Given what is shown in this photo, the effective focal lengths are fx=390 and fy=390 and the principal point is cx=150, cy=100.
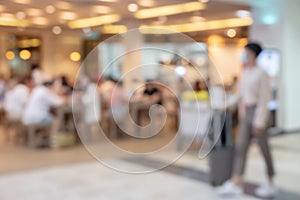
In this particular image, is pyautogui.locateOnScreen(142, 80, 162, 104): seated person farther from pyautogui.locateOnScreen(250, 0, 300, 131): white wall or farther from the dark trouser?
pyautogui.locateOnScreen(250, 0, 300, 131): white wall

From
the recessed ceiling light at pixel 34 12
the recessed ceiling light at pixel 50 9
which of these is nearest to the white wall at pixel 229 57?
the recessed ceiling light at pixel 50 9

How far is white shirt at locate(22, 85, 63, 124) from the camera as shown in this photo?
595 cm

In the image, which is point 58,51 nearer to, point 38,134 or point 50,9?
point 50,9

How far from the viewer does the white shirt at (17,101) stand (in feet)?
20.9

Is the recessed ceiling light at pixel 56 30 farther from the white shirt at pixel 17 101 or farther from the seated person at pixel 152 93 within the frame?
the seated person at pixel 152 93

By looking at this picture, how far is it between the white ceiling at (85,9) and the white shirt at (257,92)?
3943mm

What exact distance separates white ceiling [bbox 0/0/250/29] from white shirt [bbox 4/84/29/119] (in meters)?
1.49

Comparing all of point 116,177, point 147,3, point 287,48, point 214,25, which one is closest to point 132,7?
point 147,3

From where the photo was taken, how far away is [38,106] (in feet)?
19.5

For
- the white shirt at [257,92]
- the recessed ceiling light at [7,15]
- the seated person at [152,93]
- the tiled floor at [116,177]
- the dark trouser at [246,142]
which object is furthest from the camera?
the recessed ceiling light at [7,15]

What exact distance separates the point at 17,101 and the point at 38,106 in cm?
67

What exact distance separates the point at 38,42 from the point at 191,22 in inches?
133

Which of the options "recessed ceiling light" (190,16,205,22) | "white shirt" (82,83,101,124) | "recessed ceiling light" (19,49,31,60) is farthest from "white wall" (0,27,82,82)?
"white shirt" (82,83,101,124)

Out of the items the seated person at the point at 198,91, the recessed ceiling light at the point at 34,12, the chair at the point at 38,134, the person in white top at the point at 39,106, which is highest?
the recessed ceiling light at the point at 34,12
